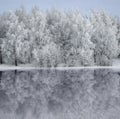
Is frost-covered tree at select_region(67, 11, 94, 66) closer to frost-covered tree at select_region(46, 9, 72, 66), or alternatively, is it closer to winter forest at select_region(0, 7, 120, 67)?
winter forest at select_region(0, 7, 120, 67)

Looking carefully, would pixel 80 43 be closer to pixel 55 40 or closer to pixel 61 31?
pixel 55 40

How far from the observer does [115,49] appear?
70312 millimetres

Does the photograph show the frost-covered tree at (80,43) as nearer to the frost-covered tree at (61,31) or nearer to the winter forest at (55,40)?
the winter forest at (55,40)

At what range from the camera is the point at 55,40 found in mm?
70812

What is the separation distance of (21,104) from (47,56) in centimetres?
4627

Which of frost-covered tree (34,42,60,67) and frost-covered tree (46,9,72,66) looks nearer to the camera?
frost-covered tree (34,42,60,67)

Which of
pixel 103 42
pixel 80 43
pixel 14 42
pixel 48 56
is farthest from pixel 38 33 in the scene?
pixel 103 42

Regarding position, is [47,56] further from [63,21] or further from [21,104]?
[21,104]

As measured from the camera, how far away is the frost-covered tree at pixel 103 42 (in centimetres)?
6919

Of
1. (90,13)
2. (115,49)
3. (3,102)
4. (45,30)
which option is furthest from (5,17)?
(3,102)

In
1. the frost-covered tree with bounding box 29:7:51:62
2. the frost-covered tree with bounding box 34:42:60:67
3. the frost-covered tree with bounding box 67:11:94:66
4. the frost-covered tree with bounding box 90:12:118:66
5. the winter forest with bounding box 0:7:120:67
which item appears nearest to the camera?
the frost-covered tree with bounding box 34:42:60:67

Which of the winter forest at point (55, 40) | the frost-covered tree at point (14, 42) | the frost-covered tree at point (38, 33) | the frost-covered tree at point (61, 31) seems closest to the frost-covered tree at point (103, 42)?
the winter forest at point (55, 40)

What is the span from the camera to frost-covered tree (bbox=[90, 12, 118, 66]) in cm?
6919

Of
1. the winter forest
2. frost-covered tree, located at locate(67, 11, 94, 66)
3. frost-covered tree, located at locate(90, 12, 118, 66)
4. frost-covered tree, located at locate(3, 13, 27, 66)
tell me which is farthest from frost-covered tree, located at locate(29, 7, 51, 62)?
frost-covered tree, located at locate(90, 12, 118, 66)
